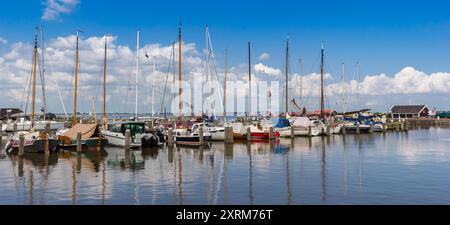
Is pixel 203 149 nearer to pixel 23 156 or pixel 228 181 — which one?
pixel 23 156

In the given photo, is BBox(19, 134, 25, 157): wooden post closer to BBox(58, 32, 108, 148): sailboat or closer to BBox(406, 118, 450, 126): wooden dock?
BBox(58, 32, 108, 148): sailboat

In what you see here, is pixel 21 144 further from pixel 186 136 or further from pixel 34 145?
pixel 186 136

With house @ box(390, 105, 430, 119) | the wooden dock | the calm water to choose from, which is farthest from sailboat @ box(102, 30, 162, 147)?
house @ box(390, 105, 430, 119)

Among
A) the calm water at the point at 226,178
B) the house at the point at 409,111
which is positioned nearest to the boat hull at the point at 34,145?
the calm water at the point at 226,178

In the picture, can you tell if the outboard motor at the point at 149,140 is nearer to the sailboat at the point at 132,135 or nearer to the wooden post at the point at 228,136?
the sailboat at the point at 132,135

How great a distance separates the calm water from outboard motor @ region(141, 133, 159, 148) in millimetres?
5927

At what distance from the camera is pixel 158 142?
1822 inches

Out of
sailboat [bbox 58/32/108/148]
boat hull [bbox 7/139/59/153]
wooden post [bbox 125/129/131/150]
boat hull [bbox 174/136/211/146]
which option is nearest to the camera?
boat hull [bbox 7/139/59/153]

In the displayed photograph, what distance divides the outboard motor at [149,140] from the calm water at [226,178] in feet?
19.4

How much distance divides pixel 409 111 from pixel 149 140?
115559mm

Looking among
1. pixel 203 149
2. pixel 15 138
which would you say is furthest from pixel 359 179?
pixel 15 138

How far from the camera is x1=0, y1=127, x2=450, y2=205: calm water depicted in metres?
19.5

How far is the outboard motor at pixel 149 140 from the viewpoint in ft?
147
